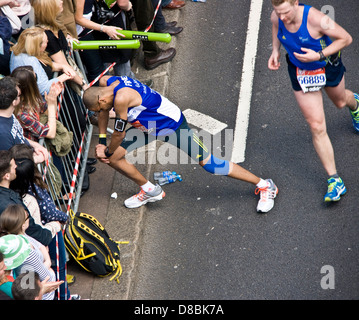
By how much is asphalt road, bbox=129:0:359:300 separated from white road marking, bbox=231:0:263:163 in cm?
8

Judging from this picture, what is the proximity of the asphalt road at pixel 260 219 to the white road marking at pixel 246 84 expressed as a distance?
0.27 ft

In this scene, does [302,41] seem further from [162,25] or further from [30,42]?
[162,25]

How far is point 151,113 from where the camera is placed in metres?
5.99

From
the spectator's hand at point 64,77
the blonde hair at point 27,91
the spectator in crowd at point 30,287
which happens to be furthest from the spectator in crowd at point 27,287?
the spectator's hand at point 64,77

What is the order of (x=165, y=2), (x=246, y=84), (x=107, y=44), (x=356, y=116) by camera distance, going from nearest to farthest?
1. (x=356, y=116)
2. (x=107, y=44)
3. (x=246, y=84)
4. (x=165, y=2)

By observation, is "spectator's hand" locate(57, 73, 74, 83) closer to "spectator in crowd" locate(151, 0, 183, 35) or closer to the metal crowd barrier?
the metal crowd barrier

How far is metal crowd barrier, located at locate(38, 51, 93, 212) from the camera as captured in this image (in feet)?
19.4

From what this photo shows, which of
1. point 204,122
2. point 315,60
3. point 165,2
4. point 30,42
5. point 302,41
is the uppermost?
point 302,41

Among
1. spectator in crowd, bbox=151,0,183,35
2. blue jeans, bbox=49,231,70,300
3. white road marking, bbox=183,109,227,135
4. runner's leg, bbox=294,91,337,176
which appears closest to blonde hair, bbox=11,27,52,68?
blue jeans, bbox=49,231,70,300

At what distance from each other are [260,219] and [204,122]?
1786mm

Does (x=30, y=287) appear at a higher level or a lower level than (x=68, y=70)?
lower

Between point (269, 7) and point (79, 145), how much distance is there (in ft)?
13.0

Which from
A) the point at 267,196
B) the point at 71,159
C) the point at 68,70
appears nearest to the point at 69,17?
the point at 68,70
